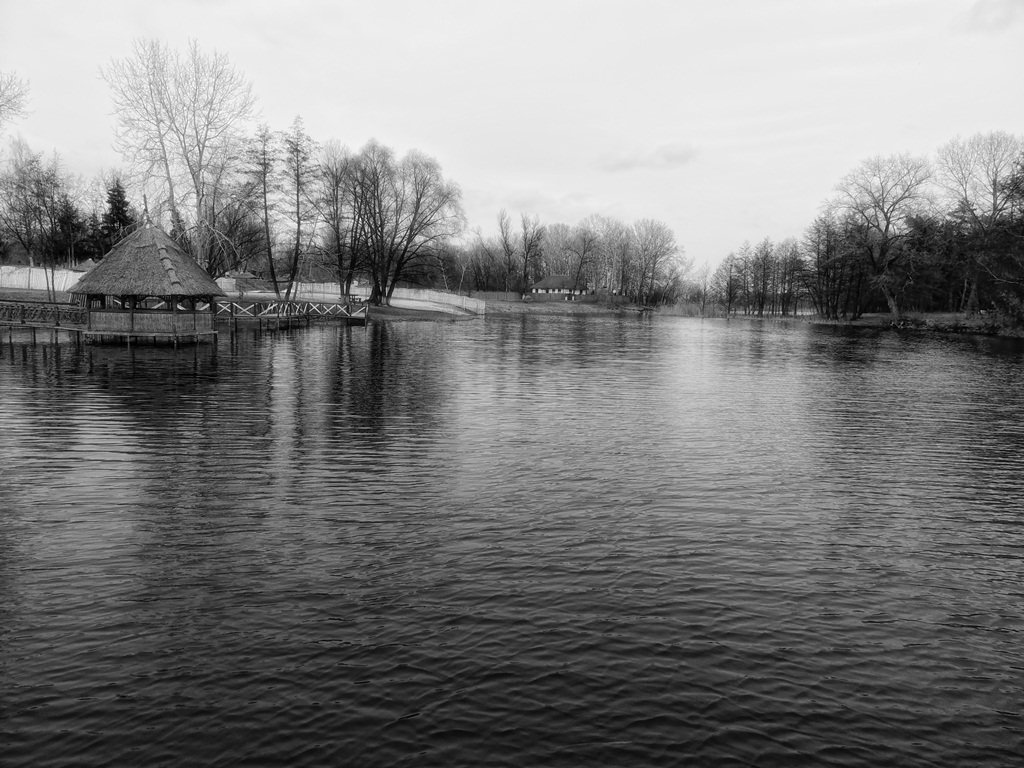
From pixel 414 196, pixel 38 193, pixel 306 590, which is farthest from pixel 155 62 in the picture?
pixel 306 590

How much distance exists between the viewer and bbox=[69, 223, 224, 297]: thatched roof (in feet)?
110

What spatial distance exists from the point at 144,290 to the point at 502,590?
31.3 m

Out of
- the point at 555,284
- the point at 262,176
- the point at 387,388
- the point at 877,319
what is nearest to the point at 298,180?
the point at 262,176

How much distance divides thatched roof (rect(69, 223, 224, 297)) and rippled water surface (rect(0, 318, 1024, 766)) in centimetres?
1727

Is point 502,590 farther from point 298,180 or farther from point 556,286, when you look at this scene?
point 556,286

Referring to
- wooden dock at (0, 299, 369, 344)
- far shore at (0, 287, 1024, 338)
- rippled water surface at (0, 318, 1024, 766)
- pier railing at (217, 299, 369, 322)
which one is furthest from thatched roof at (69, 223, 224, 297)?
rippled water surface at (0, 318, 1024, 766)

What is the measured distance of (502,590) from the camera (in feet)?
26.2

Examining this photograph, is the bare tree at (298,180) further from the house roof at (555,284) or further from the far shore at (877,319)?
the house roof at (555,284)

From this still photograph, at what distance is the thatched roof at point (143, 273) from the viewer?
33.6 metres

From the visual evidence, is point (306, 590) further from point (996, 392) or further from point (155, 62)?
point (155, 62)

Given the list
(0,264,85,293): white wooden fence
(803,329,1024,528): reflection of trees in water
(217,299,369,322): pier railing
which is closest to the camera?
(803,329,1024,528): reflection of trees in water

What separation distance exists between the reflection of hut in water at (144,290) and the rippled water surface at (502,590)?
57.3 feet

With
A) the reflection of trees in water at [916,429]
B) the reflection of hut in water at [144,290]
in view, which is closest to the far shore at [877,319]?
the reflection of hut in water at [144,290]

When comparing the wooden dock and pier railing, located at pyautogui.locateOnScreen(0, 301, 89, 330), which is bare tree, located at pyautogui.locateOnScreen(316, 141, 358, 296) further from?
pier railing, located at pyautogui.locateOnScreen(0, 301, 89, 330)
